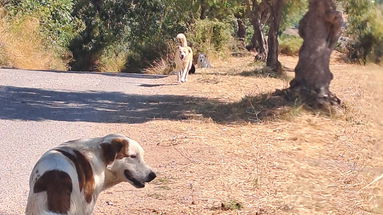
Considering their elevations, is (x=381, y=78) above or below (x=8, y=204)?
above

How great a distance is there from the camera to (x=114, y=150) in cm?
529

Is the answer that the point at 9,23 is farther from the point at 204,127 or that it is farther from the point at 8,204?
the point at 8,204

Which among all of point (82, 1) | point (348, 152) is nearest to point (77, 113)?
point (348, 152)

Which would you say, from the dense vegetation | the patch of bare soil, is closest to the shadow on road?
the patch of bare soil

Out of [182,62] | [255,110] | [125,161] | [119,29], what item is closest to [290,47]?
[119,29]

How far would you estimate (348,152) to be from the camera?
9.58 meters

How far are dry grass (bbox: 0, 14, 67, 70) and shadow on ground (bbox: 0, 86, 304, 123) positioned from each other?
9.44 metres

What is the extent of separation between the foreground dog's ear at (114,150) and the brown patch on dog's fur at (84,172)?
0.67 feet

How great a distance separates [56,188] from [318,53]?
9043mm

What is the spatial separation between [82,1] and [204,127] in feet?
81.9

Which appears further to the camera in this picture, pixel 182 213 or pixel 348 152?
pixel 348 152

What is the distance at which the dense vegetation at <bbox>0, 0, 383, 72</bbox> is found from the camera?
27688mm

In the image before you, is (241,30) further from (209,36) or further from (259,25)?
(209,36)

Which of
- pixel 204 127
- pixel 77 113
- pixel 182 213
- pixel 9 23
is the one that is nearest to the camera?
pixel 182 213
